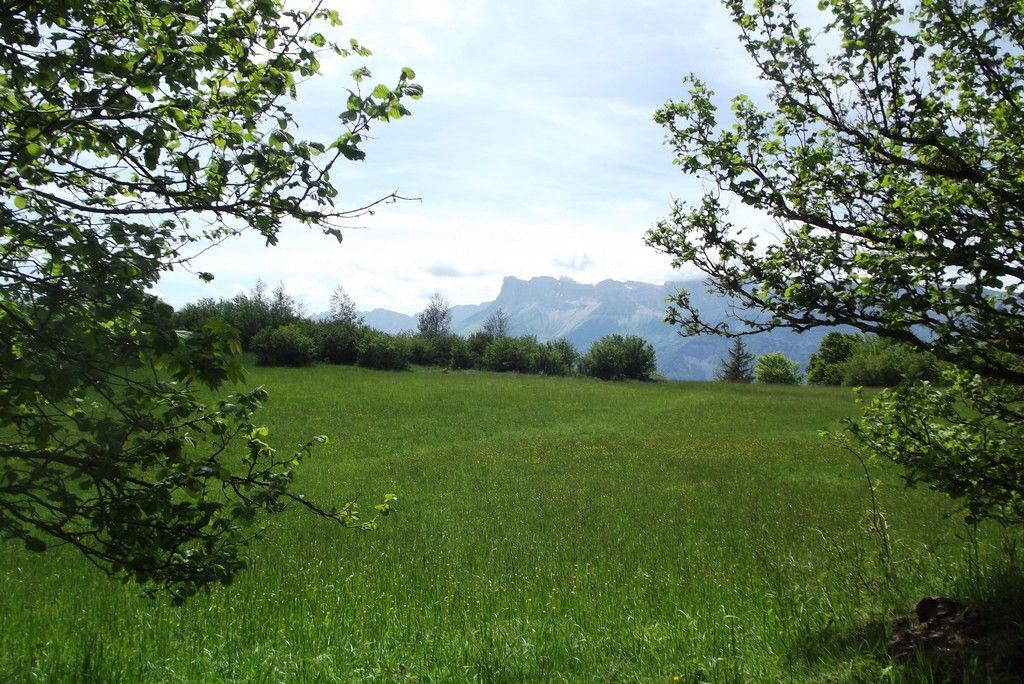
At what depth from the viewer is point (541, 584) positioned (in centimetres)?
861

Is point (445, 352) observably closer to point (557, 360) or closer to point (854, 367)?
point (557, 360)

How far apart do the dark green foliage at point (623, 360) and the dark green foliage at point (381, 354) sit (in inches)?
859

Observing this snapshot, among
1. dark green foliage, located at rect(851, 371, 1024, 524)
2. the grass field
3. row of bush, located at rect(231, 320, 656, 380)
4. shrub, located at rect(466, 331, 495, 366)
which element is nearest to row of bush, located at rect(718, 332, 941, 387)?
row of bush, located at rect(231, 320, 656, 380)

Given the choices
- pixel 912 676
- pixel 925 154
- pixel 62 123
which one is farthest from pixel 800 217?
pixel 62 123

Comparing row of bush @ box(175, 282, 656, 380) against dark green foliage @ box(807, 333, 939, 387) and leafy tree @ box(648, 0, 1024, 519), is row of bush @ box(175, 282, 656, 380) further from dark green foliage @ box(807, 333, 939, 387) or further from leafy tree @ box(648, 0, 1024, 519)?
leafy tree @ box(648, 0, 1024, 519)

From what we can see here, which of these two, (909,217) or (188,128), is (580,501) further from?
(188,128)

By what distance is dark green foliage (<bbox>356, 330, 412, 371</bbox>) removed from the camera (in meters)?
63.4

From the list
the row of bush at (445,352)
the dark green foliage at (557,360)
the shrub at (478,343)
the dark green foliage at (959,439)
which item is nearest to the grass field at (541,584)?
the dark green foliage at (959,439)

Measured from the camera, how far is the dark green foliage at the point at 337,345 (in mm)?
64438

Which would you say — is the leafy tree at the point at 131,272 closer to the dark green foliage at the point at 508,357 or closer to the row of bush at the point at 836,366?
the row of bush at the point at 836,366

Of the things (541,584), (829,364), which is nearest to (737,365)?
(829,364)

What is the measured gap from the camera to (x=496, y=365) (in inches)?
3017

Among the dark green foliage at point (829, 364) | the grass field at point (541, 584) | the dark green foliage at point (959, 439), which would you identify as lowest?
the grass field at point (541, 584)

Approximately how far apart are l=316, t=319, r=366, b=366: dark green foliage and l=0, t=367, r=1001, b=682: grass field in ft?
140
